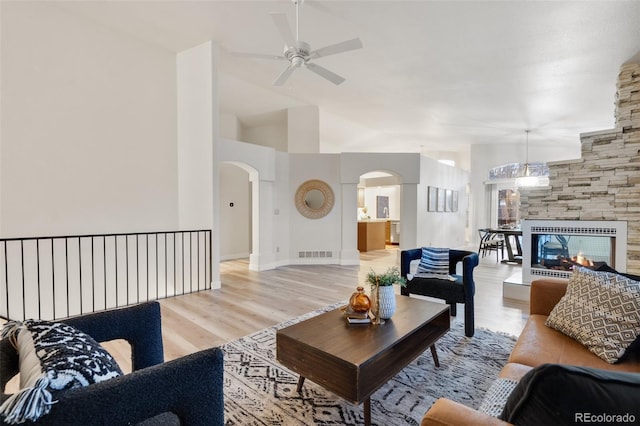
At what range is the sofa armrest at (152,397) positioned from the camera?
2.90ft

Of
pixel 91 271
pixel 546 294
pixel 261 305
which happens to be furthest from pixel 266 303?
pixel 546 294

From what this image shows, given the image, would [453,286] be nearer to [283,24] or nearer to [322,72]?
[322,72]

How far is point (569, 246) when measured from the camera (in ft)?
14.3

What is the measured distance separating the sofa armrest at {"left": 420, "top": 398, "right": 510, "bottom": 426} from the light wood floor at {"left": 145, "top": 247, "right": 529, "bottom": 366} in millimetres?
2359

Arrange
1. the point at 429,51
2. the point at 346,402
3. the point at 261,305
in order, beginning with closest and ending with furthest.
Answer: the point at 346,402
the point at 261,305
the point at 429,51

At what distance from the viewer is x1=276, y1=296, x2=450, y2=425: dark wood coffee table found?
1.69 m

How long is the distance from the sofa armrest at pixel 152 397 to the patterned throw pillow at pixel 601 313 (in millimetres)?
1932

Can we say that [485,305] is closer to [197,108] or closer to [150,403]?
[150,403]

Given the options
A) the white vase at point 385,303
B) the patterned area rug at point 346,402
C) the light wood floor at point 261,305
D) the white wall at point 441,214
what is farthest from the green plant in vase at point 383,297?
the white wall at point 441,214

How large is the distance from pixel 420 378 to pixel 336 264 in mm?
4675

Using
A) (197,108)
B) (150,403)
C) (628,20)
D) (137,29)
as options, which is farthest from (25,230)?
(628,20)

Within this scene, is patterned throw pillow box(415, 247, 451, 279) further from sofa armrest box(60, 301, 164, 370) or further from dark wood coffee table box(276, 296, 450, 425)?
sofa armrest box(60, 301, 164, 370)

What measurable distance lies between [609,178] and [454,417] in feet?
15.4

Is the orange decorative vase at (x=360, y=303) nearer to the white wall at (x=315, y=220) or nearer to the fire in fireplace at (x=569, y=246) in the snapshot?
the fire in fireplace at (x=569, y=246)
